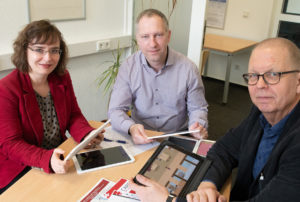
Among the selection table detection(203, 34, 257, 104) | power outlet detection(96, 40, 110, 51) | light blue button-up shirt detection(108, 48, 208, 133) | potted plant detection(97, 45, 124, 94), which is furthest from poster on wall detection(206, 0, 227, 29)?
light blue button-up shirt detection(108, 48, 208, 133)

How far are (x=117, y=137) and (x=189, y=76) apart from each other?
73cm

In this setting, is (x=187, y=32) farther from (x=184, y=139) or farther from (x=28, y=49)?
(x=28, y=49)

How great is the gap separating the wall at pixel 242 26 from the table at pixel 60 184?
435cm

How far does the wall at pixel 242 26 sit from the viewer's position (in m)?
5.01

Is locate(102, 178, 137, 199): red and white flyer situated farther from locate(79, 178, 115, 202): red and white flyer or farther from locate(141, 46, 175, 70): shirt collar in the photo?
locate(141, 46, 175, 70): shirt collar

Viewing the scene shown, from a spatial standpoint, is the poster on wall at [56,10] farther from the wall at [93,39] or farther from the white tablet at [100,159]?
the white tablet at [100,159]

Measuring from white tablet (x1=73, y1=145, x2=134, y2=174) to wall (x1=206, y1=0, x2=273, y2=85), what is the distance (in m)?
4.40

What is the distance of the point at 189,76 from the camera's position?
211cm

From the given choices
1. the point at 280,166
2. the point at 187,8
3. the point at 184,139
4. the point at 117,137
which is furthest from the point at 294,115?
the point at 187,8

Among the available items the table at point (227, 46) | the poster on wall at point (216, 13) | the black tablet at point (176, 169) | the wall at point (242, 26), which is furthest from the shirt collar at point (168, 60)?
the poster on wall at point (216, 13)

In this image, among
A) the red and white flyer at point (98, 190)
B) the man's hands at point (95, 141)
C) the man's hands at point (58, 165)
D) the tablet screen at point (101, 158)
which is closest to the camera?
the red and white flyer at point (98, 190)

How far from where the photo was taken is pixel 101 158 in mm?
1482

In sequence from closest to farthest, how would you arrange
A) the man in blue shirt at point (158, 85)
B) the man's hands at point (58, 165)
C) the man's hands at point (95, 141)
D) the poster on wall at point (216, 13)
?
the man's hands at point (58, 165) < the man's hands at point (95, 141) < the man in blue shirt at point (158, 85) < the poster on wall at point (216, 13)

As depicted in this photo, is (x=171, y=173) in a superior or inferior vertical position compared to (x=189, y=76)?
inferior
